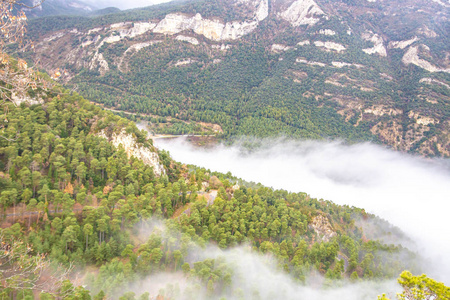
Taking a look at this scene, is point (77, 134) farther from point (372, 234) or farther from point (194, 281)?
point (372, 234)

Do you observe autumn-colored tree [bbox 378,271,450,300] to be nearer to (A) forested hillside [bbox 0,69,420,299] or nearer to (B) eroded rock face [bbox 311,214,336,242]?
(A) forested hillside [bbox 0,69,420,299]

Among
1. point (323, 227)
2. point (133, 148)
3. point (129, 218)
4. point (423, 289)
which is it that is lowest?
point (323, 227)

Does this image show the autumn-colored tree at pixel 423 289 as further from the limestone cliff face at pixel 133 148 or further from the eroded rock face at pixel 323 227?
the limestone cliff face at pixel 133 148

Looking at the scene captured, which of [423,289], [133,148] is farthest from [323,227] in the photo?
[423,289]

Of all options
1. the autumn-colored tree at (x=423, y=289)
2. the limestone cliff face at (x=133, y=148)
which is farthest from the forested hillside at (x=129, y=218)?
the autumn-colored tree at (x=423, y=289)

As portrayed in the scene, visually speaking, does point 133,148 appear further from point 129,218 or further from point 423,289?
point 423,289
